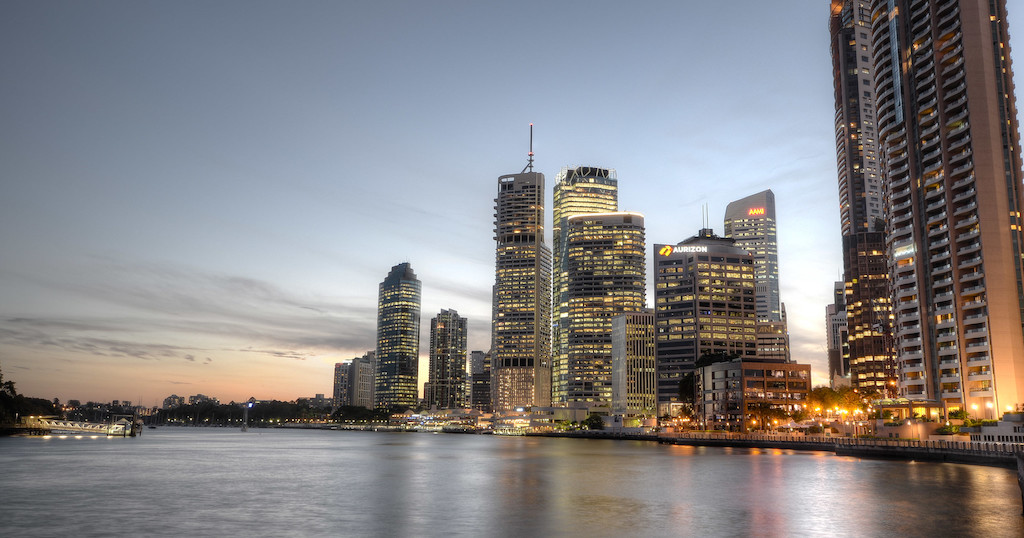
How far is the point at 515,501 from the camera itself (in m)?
71.8

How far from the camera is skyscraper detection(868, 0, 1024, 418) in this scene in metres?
155

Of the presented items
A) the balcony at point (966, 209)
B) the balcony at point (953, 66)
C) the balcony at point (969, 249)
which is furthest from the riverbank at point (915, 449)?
the balcony at point (953, 66)

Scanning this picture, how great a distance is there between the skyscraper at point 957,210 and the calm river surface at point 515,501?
5556cm

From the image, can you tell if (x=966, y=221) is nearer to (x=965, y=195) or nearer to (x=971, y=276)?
(x=965, y=195)

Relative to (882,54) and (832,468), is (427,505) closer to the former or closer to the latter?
(832,468)

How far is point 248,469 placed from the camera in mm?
117562

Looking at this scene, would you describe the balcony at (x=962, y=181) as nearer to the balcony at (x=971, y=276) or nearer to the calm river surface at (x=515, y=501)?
the balcony at (x=971, y=276)

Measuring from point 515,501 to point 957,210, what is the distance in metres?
137

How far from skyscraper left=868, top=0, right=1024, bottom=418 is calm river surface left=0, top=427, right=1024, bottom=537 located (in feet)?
182

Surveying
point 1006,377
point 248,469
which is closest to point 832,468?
point 1006,377

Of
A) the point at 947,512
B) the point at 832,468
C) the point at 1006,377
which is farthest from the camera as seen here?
the point at 1006,377

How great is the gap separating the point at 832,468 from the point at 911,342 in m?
77.1

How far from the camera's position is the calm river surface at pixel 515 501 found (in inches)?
2153

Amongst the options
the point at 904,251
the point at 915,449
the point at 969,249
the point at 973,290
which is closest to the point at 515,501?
the point at 915,449
